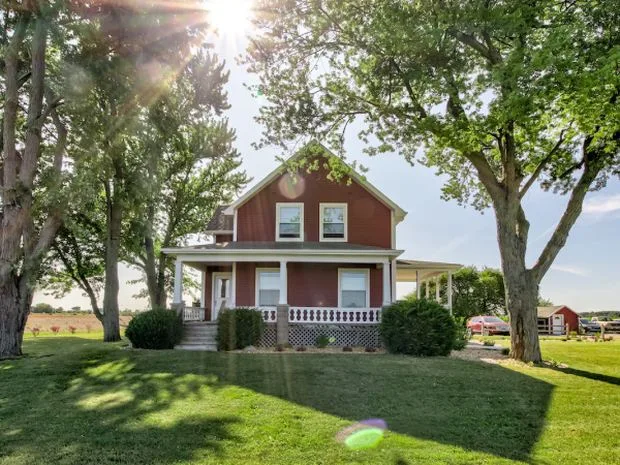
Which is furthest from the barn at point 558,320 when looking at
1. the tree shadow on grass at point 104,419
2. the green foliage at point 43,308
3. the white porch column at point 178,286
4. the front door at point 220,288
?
the green foliage at point 43,308

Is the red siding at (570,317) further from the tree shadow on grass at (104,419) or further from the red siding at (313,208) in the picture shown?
the tree shadow on grass at (104,419)

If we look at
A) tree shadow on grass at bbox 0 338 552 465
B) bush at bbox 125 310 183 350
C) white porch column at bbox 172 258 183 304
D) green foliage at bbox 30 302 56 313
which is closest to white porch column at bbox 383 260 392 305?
tree shadow on grass at bbox 0 338 552 465

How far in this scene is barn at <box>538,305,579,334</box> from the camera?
3800 centimetres

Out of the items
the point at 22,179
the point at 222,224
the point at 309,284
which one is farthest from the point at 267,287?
the point at 22,179

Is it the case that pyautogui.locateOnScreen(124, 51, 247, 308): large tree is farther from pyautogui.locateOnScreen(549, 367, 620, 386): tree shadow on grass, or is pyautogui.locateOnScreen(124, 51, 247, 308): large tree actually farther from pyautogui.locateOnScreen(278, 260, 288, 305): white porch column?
pyautogui.locateOnScreen(549, 367, 620, 386): tree shadow on grass

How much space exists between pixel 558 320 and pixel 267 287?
28480mm

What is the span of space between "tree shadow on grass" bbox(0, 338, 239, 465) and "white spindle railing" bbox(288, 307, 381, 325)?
7.53m

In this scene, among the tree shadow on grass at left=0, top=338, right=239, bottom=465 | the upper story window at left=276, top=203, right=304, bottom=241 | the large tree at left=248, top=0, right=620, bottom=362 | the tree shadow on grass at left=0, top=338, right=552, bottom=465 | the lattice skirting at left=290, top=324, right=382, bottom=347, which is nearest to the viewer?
the tree shadow on grass at left=0, top=338, right=239, bottom=465

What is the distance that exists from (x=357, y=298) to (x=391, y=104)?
25.8 feet

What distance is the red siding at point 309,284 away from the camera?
779 inches

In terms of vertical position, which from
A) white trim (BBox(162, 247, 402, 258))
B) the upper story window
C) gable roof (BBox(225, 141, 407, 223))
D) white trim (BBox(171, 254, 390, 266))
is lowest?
white trim (BBox(171, 254, 390, 266))

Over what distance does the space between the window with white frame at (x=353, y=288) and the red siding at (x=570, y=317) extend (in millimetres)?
25472

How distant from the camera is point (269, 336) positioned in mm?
17766

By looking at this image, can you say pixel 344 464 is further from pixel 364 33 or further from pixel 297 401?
pixel 364 33
